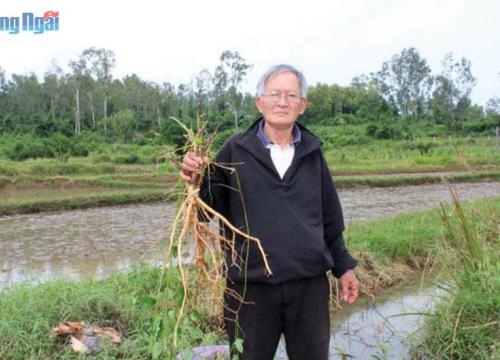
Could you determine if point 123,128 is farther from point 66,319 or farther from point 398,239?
point 66,319

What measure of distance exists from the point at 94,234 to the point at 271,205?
7.29m

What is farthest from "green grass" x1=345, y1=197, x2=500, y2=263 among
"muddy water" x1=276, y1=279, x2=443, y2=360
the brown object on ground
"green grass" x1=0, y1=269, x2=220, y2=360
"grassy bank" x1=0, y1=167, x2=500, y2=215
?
"grassy bank" x1=0, y1=167, x2=500, y2=215

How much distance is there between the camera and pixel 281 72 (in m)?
1.94

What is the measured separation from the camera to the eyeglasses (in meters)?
1.92

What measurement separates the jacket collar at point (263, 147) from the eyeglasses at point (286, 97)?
0.14 m

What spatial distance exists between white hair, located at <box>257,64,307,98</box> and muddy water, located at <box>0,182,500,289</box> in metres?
2.60

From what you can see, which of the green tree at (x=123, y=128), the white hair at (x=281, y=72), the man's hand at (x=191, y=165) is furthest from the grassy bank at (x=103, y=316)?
the green tree at (x=123, y=128)

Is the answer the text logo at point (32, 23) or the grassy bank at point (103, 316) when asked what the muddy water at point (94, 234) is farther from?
the text logo at point (32, 23)

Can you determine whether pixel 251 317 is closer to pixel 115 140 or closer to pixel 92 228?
pixel 92 228

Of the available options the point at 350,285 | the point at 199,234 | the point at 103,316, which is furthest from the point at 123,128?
the point at 199,234

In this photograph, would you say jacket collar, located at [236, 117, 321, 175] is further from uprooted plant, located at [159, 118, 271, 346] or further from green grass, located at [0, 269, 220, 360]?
green grass, located at [0, 269, 220, 360]

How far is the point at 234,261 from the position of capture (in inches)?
71.9

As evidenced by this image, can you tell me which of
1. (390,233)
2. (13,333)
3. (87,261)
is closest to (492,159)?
(390,233)

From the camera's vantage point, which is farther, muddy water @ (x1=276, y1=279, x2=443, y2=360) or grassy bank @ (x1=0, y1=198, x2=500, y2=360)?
muddy water @ (x1=276, y1=279, x2=443, y2=360)
